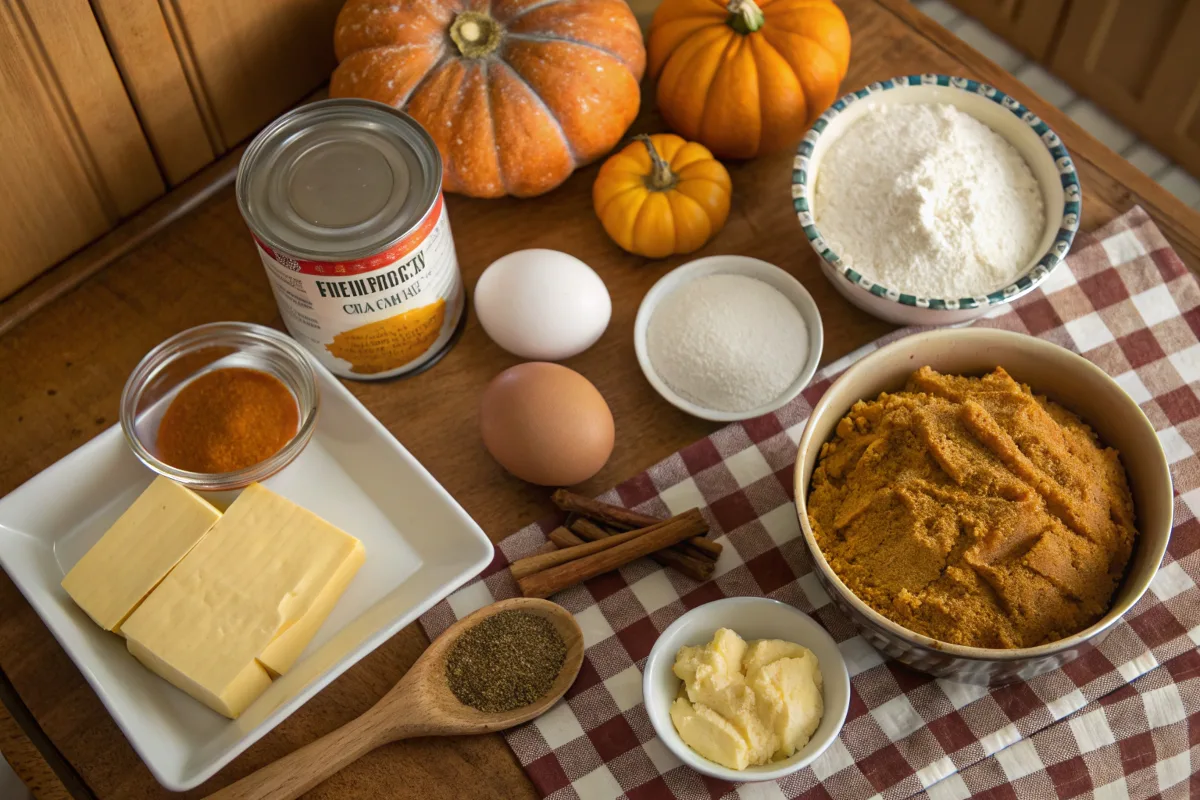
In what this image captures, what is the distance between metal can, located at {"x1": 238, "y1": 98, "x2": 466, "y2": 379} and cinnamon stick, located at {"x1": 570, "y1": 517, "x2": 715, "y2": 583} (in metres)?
0.29

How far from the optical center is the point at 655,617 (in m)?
1.12

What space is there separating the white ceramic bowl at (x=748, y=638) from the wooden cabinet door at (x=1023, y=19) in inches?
45.0

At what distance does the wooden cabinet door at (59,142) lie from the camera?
1090 mm

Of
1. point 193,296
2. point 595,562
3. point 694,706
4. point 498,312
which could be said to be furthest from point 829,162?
point 193,296

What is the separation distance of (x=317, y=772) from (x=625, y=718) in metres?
0.30

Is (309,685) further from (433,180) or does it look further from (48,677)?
(433,180)

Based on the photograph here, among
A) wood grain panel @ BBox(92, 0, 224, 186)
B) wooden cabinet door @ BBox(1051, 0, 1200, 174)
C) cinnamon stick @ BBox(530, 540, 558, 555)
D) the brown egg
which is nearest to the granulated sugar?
the brown egg

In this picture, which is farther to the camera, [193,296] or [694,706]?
[193,296]

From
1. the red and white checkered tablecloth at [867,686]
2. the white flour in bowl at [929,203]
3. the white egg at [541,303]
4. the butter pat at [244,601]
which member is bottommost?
the red and white checkered tablecloth at [867,686]

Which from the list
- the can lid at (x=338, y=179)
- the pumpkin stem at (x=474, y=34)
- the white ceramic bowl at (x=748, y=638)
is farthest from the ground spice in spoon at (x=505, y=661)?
the pumpkin stem at (x=474, y=34)

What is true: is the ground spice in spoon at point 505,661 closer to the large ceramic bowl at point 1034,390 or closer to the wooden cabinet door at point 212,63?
the large ceramic bowl at point 1034,390

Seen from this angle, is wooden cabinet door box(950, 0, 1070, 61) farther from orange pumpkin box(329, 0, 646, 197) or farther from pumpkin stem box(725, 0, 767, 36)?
orange pumpkin box(329, 0, 646, 197)

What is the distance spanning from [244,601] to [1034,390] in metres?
0.82

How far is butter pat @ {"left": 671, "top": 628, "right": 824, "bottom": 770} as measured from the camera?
0.97 metres
